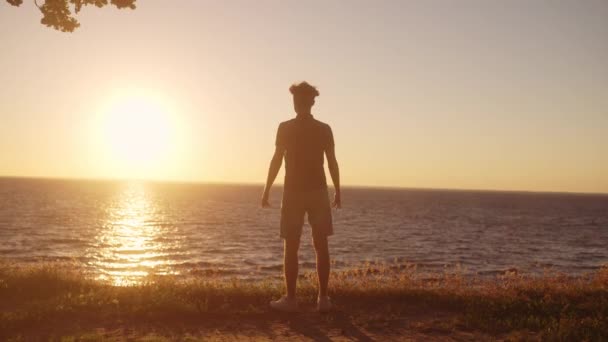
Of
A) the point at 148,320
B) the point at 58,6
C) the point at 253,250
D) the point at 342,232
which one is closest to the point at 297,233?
the point at 148,320

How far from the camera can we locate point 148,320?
7125 millimetres

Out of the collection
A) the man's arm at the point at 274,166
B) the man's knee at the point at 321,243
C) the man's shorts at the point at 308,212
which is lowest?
the man's knee at the point at 321,243

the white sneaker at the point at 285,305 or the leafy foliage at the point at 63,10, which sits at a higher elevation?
the leafy foliage at the point at 63,10

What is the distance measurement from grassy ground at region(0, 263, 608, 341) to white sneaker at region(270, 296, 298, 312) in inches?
4.7

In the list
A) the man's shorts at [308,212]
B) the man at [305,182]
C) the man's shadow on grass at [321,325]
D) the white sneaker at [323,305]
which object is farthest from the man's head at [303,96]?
the man's shadow on grass at [321,325]

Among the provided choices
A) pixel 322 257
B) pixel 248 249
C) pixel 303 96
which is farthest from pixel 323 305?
pixel 248 249

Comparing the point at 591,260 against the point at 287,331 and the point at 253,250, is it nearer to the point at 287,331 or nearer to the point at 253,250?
the point at 253,250

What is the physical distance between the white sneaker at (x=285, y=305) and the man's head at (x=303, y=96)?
285 centimetres

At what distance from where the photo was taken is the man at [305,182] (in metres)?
7.36

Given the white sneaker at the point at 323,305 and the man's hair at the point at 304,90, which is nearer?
the man's hair at the point at 304,90

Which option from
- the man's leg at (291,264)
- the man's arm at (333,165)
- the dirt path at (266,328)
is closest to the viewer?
the dirt path at (266,328)

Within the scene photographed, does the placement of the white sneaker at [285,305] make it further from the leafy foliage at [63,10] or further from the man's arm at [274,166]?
the leafy foliage at [63,10]

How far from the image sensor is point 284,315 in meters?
7.39

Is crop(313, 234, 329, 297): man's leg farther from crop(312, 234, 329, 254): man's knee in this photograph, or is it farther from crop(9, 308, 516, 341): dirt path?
crop(9, 308, 516, 341): dirt path
